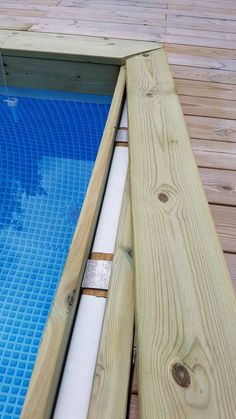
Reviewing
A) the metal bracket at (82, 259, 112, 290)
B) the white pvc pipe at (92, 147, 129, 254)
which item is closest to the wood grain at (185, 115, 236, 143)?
the white pvc pipe at (92, 147, 129, 254)

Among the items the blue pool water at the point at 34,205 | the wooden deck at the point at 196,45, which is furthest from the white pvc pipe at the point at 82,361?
the blue pool water at the point at 34,205

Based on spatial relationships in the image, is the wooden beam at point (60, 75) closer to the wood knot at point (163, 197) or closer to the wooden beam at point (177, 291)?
the wooden beam at point (177, 291)

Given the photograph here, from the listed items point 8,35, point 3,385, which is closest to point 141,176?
point 3,385

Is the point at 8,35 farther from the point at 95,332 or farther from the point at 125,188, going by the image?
the point at 95,332

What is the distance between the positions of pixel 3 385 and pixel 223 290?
0.99m

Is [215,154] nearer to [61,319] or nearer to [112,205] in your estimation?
[112,205]

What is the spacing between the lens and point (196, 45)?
2.26 m

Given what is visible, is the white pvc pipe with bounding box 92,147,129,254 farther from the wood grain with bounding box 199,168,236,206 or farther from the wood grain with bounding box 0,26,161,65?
the wood grain with bounding box 0,26,161,65

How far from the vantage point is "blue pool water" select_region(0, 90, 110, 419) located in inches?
56.8

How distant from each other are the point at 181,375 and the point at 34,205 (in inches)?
62.0

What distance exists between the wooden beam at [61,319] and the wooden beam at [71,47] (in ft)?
3.27

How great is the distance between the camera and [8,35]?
2.16m

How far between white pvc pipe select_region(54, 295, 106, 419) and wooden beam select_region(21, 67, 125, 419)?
0.07 feet

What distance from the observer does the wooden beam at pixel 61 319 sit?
27.7 inches
